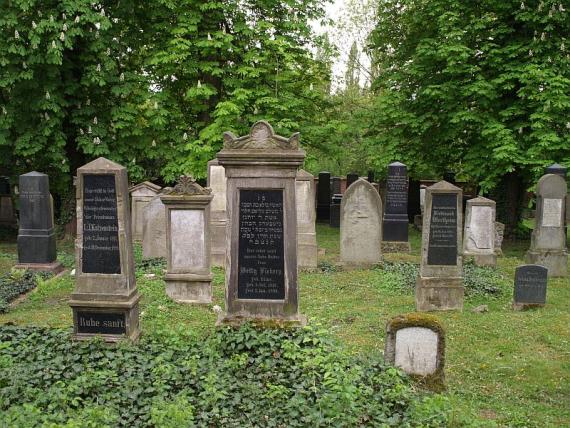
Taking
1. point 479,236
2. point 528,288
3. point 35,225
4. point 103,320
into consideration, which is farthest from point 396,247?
point 103,320

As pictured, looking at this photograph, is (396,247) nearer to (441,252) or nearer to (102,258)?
(441,252)

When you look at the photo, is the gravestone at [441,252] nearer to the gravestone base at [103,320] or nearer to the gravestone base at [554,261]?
the gravestone base at [554,261]

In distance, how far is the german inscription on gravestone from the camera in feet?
22.0

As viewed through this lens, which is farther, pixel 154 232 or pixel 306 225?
pixel 306 225

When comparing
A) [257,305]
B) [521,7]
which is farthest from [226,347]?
[521,7]

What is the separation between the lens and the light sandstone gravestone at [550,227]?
12141 mm

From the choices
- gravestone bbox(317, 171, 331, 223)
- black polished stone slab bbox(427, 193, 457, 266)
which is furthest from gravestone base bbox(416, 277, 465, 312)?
A: gravestone bbox(317, 171, 331, 223)

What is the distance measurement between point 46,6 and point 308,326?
11980 millimetres

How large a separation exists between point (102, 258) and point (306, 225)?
693 cm

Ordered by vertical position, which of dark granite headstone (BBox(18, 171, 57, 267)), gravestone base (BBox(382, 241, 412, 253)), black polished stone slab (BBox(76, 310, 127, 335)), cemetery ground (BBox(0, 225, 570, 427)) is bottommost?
cemetery ground (BBox(0, 225, 570, 427))

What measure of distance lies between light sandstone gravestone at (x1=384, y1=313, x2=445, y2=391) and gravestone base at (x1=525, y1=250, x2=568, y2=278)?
24.9 ft

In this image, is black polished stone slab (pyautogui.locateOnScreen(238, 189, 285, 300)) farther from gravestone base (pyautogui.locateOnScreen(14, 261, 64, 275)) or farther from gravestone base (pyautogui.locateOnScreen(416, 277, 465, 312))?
gravestone base (pyautogui.locateOnScreen(14, 261, 64, 275))

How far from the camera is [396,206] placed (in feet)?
49.6

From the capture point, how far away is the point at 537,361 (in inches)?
287
